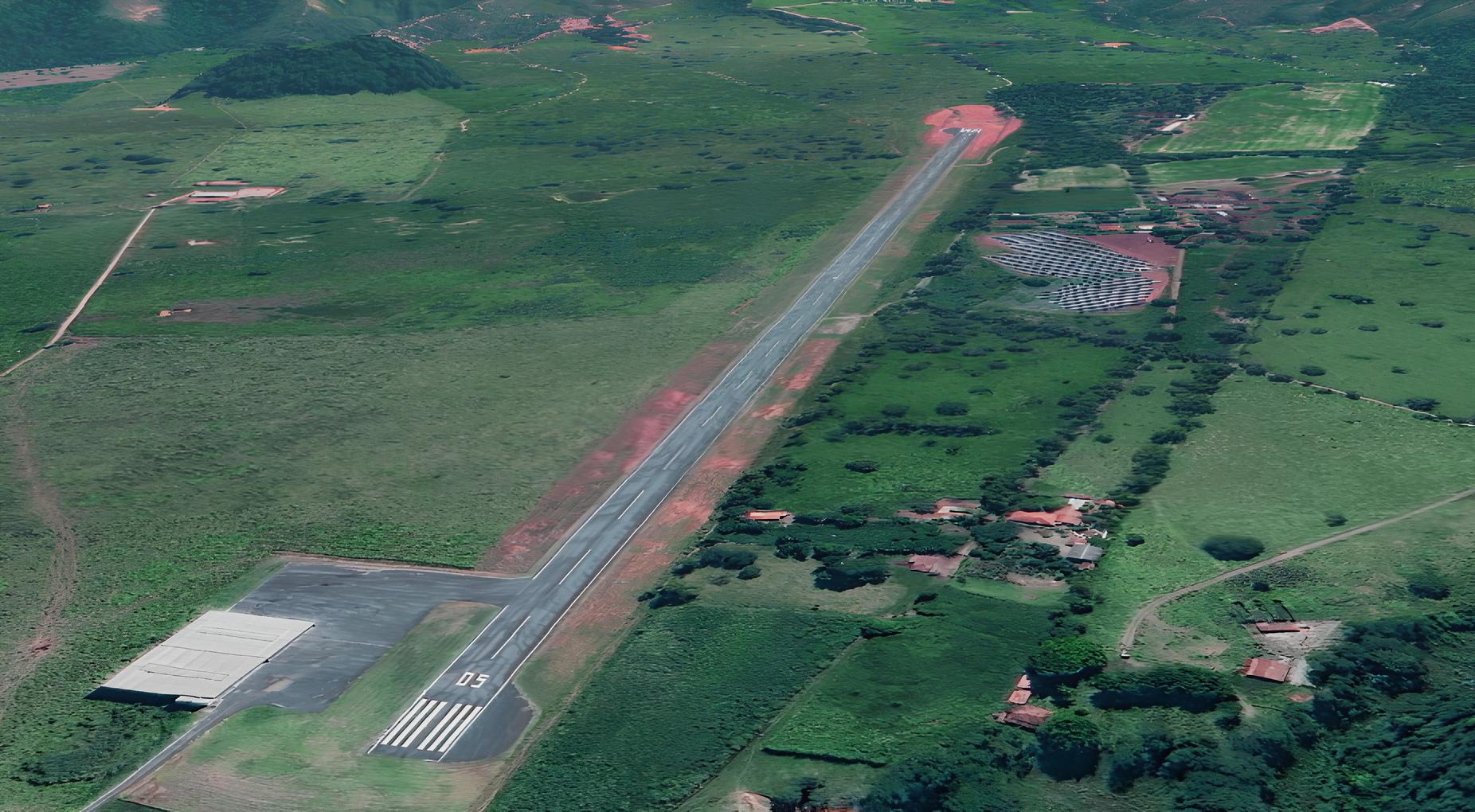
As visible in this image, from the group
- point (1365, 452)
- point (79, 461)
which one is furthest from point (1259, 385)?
point (79, 461)

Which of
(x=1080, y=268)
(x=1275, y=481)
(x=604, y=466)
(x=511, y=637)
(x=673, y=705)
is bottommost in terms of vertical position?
(x=511, y=637)

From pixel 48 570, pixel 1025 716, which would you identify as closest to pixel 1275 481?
pixel 1025 716

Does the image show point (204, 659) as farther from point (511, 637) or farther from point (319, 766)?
point (511, 637)

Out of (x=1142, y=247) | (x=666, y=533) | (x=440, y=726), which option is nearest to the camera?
(x=440, y=726)

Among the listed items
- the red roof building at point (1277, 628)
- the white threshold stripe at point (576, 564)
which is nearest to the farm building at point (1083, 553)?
the red roof building at point (1277, 628)

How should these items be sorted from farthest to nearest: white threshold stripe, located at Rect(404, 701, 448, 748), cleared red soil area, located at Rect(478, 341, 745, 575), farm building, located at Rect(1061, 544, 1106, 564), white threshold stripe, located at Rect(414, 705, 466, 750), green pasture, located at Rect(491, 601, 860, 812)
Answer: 1. cleared red soil area, located at Rect(478, 341, 745, 575)
2. farm building, located at Rect(1061, 544, 1106, 564)
3. white threshold stripe, located at Rect(404, 701, 448, 748)
4. white threshold stripe, located at Rect(414, 705, 466, 750)
5. green pasture, located at Rect(491, 601, 860, 812)

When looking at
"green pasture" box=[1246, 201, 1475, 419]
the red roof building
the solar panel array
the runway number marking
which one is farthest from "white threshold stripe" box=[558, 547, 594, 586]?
the solar panel array

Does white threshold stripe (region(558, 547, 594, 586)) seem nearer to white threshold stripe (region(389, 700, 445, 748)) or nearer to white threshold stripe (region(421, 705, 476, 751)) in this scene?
white threshold stripe (region(421, 705, 476, 751))
